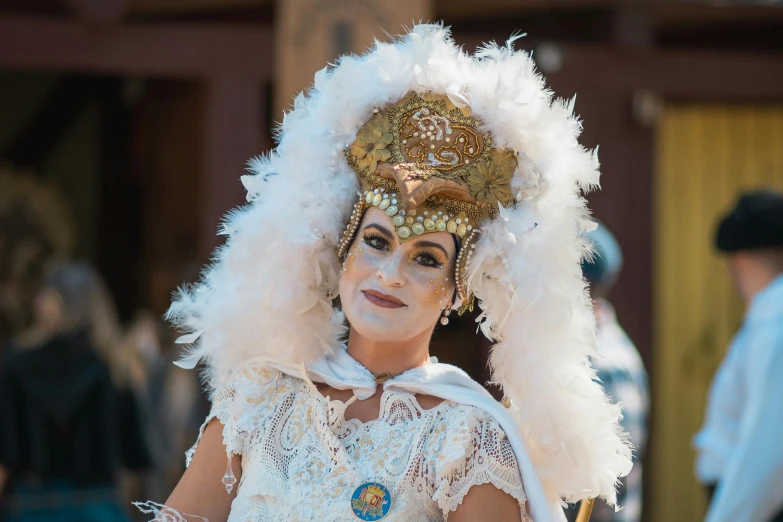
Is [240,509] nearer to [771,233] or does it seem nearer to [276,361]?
[276,361]

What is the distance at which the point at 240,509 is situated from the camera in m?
2.46

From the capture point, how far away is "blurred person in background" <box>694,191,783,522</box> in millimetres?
3691

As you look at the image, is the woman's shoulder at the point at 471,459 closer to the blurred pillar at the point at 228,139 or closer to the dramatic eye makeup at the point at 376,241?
the dramatic eye makeup at the point at 376,241

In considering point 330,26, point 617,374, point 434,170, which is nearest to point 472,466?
point 434,170

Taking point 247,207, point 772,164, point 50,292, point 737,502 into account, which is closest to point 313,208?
point 247,207

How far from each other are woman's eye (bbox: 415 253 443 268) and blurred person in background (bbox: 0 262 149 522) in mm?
2986

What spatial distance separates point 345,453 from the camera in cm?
247

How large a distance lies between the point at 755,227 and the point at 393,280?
92.0 inches

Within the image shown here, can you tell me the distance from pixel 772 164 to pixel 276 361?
5.26 metres

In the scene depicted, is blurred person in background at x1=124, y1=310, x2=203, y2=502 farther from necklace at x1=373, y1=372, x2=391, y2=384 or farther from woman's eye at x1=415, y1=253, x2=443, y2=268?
woman's eye at x1=415, y1=253, x2=443, y2=268

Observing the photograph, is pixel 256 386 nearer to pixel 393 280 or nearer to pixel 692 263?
pixel 393 280

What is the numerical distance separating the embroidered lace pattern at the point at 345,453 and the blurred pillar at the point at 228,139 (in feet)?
11.9

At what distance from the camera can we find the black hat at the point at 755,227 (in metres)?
4.34

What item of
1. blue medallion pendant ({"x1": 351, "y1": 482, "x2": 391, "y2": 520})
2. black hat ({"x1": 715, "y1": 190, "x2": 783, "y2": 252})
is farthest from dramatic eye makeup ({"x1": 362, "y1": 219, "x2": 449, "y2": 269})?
black hat ({"x1": 715, "y1": 190, "x2": 783, "y2": 252})
